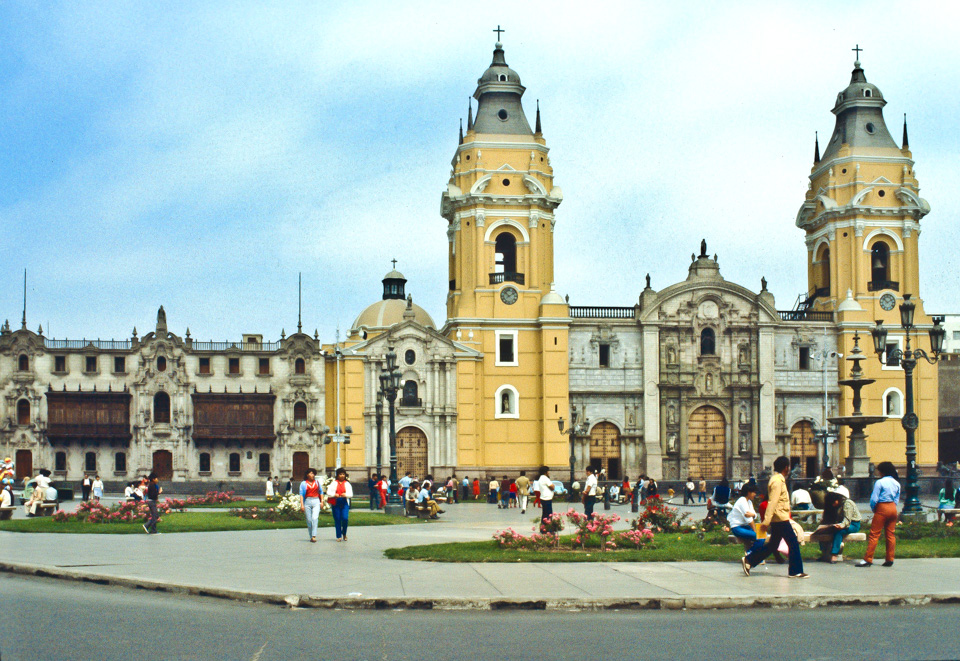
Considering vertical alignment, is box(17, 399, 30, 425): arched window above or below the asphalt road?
above

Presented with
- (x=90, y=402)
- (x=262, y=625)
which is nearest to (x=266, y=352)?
(x=90, y=402)

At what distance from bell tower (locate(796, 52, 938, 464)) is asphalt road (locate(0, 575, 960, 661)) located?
5020cm

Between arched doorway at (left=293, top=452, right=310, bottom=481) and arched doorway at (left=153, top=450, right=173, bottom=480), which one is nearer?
arched doorway at (left=153, top=450, right=173, bottom=480)

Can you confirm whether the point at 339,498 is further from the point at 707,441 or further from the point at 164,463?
the point at 707,441

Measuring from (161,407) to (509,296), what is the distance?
1830 centimetres

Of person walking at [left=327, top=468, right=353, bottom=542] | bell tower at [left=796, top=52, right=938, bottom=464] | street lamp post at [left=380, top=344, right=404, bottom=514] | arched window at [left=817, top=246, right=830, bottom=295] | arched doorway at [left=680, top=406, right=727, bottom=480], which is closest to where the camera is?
person walking at [left=327, top=468, right=353, bottom=542]

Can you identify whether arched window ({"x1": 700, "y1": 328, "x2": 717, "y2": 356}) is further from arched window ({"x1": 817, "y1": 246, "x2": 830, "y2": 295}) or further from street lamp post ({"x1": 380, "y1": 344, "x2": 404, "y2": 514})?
street lamp post ({"x1": 380, "y1": 344, "x2": 404, "y2": 514})

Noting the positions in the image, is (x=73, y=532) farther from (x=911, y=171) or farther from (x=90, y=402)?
(x=911, y=171)

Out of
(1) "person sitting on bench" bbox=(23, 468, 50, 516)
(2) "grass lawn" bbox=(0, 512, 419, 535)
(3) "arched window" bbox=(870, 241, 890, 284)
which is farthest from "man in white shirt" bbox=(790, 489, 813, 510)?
(3) "arched window" bbox=(870, 241, 890, 284)

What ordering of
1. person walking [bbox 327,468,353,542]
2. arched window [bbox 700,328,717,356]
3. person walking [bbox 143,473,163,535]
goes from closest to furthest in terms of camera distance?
1. person walking [bbox 327,468,353,542]
2. person walking [bbox 143,473,163,535]
3. arched window [bbox 700,328,717,356]

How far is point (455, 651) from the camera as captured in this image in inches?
403

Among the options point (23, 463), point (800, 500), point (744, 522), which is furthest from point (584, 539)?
point (23, 463)

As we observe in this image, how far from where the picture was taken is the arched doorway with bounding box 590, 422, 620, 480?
5788 cm

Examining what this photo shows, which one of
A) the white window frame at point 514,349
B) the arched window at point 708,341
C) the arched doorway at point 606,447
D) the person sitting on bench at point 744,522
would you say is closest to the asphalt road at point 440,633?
the person sitting on bench at point 744,522
